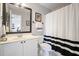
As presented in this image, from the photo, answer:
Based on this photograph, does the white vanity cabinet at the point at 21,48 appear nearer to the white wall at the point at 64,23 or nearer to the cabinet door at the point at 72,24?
the white wall at the point at 64,23

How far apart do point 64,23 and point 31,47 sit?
2.21 feet

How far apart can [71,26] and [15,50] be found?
0.90 meters

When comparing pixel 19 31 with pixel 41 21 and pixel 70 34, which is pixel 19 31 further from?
pixel 70 34

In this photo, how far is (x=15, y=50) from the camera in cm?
181

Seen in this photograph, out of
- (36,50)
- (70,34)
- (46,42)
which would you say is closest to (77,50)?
(70,34)

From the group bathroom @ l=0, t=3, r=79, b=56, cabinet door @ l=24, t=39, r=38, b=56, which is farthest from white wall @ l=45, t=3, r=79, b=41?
cabinet door @ l=24, t=39, r=38, b=56

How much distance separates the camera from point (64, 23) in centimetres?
188

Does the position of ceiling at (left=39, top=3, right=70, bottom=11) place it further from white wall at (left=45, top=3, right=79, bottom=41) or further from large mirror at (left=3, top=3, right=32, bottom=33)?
large mirror at (left=3, top=3, right=32, bottom=33)

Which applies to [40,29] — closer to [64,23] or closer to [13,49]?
[64,23]

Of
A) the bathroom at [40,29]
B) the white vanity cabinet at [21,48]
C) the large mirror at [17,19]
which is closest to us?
the white vanity cabinet at [21,48]

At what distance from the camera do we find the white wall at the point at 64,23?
5.95 ft

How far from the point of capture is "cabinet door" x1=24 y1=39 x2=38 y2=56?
6.22 ft

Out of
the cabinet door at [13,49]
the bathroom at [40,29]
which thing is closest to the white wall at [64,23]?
the bathroom at [40,29]

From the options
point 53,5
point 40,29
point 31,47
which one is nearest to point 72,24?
point 53,5
